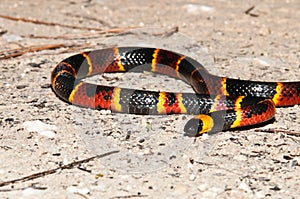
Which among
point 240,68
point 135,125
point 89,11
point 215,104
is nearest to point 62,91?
point 135,125

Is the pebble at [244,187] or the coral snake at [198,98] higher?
the coral snake at [198,98]

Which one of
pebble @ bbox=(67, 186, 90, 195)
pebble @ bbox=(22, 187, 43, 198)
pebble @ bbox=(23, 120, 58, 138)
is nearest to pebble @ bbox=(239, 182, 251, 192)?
pebble @ bbox=(67, 186, 90, 195)

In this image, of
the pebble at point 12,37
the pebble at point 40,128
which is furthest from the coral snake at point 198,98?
the pebble at point 12,37

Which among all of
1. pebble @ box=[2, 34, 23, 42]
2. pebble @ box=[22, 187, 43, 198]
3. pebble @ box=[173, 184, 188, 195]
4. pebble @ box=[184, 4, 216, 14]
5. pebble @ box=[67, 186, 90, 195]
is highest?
pebble @ box=[184, 4, 216, 14]

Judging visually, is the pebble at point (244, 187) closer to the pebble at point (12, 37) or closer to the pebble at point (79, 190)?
the pebble at point (79, 190)

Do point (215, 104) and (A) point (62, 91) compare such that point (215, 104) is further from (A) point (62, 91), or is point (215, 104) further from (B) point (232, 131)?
(A) point (62, 91)

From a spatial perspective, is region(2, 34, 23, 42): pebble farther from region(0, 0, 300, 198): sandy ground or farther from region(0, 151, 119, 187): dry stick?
region(0, 151, 119, 187): dry stick

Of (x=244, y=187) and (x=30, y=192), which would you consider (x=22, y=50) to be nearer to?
(x=30, y=192)

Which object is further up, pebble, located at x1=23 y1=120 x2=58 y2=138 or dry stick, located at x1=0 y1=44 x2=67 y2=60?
dry stick, located at x1=0 y1=44 x2=67 y2=60
